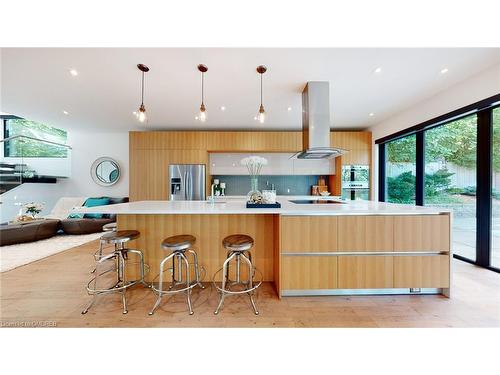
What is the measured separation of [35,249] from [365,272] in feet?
16.7

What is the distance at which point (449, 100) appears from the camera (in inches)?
119

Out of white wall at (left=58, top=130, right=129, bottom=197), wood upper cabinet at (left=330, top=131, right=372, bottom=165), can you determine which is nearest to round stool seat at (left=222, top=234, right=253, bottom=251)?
wood upper cabinet at (left=330, top=131, right=372, bottom=165)

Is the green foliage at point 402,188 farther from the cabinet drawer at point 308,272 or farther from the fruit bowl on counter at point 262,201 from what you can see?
the fruit bowl on counter at point 262,201

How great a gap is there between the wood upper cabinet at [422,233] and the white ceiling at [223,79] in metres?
1.76

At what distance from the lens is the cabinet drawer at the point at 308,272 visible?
204 centimetres

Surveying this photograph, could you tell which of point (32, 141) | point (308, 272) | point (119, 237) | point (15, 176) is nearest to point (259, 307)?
point (308, 272)

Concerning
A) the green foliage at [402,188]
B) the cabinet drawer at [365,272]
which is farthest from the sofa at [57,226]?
the green foliage at [402,188]

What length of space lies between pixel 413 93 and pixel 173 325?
440 centimetres

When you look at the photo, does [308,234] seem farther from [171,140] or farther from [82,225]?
[82,225]

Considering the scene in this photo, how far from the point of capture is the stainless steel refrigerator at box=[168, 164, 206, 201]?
477 cm

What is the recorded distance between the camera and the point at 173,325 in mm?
1682
